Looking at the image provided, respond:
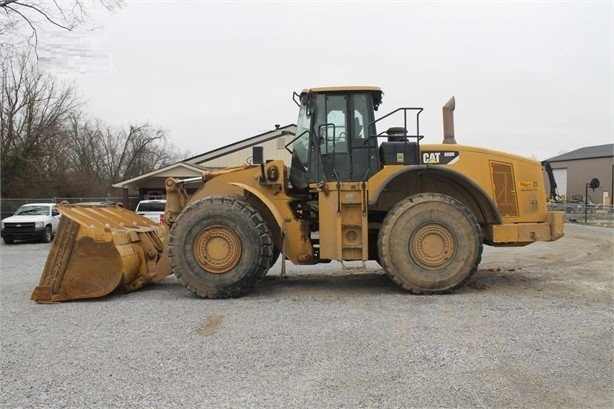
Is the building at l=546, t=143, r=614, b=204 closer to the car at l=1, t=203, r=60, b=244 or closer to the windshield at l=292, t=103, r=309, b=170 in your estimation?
the car at l=1, t=203, r=60, b=244

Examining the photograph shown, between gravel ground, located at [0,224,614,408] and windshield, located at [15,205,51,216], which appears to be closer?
gravel ground, located at [0,224,614,408]

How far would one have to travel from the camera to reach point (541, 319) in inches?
227

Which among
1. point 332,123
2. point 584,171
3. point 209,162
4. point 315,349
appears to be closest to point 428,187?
point 332,123

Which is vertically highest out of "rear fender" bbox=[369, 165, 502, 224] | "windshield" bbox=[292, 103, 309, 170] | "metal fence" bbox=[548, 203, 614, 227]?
"windshield" bbox=[292, 103, 309, 170]

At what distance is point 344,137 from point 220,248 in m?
2.46

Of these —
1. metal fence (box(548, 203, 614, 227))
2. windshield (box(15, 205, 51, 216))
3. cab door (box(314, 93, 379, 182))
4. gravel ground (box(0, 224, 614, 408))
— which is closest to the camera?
gravel ground (box(0, 224, 614, 408))

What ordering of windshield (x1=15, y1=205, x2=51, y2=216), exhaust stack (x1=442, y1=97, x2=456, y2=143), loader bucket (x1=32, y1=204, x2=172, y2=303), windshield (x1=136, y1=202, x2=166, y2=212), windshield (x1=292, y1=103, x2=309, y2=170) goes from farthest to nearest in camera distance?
windshield (x1=15, y1=205, x2=51, y2=216), windshield (x1=136, y1=202, x2=166, y2=212), exhaust stack (x1=442, y1=97, x2=456, y2=143), windshield (x1=292, y1=103, x2=309, y2=170), loader bucket (x1=32, y1=204, x2=172, y2=303)

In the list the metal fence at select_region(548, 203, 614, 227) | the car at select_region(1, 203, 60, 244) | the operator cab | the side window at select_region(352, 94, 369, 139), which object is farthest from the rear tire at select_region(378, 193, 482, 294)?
the metal fence at select_region(548, 203, 614, 227)

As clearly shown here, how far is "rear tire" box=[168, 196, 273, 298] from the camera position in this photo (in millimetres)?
7188

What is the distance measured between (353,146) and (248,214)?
188 centimetres

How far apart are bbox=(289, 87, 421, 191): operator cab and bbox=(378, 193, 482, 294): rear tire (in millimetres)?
912

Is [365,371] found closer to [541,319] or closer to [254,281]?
[541,319]

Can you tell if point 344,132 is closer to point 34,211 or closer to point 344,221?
point 344,221

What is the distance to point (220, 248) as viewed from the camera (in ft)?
23.8
